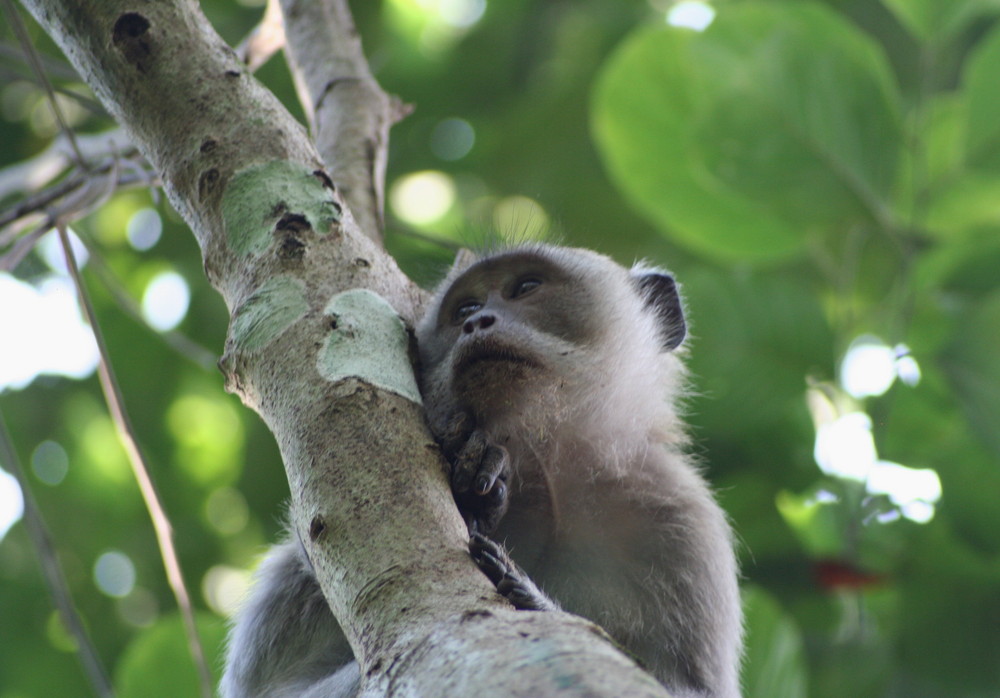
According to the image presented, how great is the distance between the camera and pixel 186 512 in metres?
7.05

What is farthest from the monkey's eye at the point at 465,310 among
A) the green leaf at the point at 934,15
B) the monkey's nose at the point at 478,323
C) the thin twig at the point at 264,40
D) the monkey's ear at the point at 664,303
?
the green leaf at the point at 934,15

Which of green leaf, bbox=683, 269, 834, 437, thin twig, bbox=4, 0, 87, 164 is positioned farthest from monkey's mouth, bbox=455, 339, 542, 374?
green leaf, bbox=683, 269, 834, 437

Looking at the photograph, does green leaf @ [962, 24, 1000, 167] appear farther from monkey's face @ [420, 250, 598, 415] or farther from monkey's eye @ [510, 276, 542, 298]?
monkey's eye @ [510, 276, 542, 298]

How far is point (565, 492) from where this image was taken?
360 centimetres

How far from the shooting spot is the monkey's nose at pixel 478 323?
10.8 feet

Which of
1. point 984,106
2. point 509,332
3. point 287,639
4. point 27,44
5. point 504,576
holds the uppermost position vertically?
point 984,106

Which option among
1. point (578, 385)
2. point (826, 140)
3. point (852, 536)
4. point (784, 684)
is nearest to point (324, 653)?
point (578, 385)

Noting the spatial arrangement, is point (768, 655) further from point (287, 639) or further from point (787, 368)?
point (287, 639)

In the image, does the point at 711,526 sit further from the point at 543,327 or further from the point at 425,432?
the point at 425,432

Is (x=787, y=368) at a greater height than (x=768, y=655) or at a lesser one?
greater

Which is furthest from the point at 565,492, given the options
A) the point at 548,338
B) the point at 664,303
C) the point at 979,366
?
the point at 979,366

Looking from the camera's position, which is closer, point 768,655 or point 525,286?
point 525,286

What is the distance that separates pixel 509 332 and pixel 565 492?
2.11 feet

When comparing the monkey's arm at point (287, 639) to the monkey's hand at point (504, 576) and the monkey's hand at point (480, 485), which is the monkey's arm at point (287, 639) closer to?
the monkey's hand at point (480, 485)
